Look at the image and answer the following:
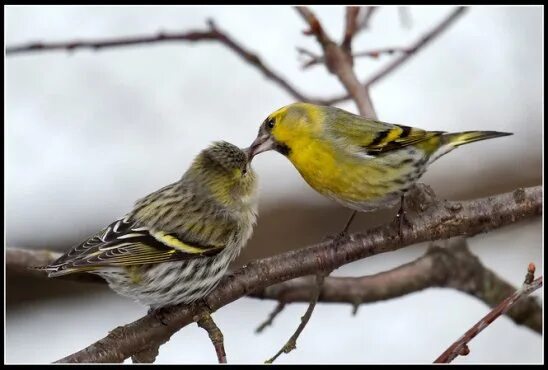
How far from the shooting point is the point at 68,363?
228 cm

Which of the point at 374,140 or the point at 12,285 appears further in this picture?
the point at 12,285

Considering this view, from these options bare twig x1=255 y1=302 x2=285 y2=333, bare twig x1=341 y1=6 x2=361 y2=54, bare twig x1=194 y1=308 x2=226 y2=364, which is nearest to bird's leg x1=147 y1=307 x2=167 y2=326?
bare twig x1=194 y1=308 x2=226 y2=364

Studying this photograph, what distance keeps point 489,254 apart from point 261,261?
3.25m

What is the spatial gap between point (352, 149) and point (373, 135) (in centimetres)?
16

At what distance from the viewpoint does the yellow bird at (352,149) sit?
2.97 m

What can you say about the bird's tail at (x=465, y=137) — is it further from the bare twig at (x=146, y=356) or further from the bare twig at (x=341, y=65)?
the bare twig at (x=146, y=356)

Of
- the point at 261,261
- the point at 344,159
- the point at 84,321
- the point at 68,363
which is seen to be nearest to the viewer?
the point at 68,363

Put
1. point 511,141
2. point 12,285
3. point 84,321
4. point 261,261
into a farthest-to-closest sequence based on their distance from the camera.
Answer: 1. point 511,141
2. point 84,321
3. point 12,285
4. point 261,261

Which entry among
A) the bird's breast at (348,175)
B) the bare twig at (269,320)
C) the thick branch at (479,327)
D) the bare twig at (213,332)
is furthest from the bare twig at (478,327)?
the bird's breast at (348,175)

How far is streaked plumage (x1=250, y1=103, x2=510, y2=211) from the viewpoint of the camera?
298cm

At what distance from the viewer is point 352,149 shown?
123 inches

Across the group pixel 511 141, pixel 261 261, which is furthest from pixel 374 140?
pixel 511 141

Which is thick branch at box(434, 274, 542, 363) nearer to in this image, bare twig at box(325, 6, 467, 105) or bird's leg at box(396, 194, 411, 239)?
bird's leg at box(396, 194, 411, 239)

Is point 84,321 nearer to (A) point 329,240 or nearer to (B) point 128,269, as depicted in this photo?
(B) point 128,269
